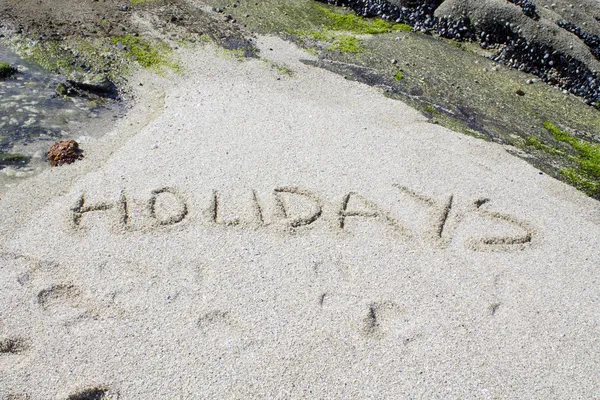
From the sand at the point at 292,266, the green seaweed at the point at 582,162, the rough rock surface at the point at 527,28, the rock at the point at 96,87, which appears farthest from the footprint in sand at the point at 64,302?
the rough rock surface at the point at 527,28

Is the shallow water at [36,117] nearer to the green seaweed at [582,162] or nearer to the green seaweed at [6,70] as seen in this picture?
the green seaweed at [6,70]

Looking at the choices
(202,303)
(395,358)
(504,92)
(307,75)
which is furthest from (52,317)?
(504,92)

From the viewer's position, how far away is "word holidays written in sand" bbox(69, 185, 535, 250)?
296 cm

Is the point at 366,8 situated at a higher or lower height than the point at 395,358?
higher

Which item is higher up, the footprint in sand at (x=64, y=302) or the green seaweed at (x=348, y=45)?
the green seaweed at (x=348, y=45)

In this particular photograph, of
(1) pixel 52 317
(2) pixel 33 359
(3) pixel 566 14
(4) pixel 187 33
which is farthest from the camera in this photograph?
(3) pixel 566 14

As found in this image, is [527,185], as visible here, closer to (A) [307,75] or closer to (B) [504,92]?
(B) [504,92]

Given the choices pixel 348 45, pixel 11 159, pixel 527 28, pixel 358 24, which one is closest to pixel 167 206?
pixel 11 159

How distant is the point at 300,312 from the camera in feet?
8.19

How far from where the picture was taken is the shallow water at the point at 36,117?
3357 mm

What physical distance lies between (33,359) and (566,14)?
6.22 meters

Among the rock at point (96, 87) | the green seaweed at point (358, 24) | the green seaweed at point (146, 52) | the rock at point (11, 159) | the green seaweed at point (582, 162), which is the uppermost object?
the green seaweed at point (358, 24)

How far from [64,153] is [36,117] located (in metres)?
0.67

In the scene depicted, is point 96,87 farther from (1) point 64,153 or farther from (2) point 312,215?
(2) point 312,215
